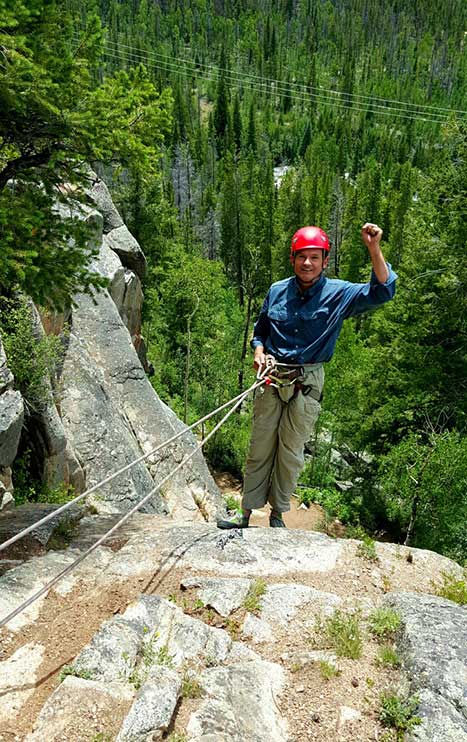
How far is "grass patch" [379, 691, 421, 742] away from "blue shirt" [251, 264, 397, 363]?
2975 millimetres

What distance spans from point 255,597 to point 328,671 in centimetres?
99

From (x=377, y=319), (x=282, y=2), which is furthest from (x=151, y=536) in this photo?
(x=282, y=2)

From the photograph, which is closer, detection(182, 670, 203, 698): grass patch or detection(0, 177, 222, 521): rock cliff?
detection(182, 670, 203, 698): grass patch

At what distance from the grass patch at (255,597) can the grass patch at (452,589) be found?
1.49 m

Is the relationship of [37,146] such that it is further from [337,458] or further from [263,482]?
[337,458]

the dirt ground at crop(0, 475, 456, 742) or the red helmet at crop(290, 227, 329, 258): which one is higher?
the red helmet at crop(290, 227, 329, 258)

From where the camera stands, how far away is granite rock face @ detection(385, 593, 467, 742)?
269 cm

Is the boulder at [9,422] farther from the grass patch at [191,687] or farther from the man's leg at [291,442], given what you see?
the grass patch at [191,687]

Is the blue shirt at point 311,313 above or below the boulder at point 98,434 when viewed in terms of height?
above

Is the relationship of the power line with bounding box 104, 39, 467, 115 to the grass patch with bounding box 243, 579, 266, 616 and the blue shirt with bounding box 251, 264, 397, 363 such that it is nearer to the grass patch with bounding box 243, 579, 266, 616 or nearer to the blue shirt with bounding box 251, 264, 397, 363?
the blue shirt with bounding box 251, 264, 397, 363

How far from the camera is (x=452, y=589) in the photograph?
13.9 feet

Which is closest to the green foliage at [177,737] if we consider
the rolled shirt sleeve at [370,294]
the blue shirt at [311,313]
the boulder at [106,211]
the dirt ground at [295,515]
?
the blue shirt at [311,313]

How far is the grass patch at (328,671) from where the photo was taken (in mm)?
3170

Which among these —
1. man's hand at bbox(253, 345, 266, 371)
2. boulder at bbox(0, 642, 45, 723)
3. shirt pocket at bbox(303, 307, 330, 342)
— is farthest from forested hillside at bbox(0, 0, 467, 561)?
boulder at bbox(0, 642, 45, 723)
